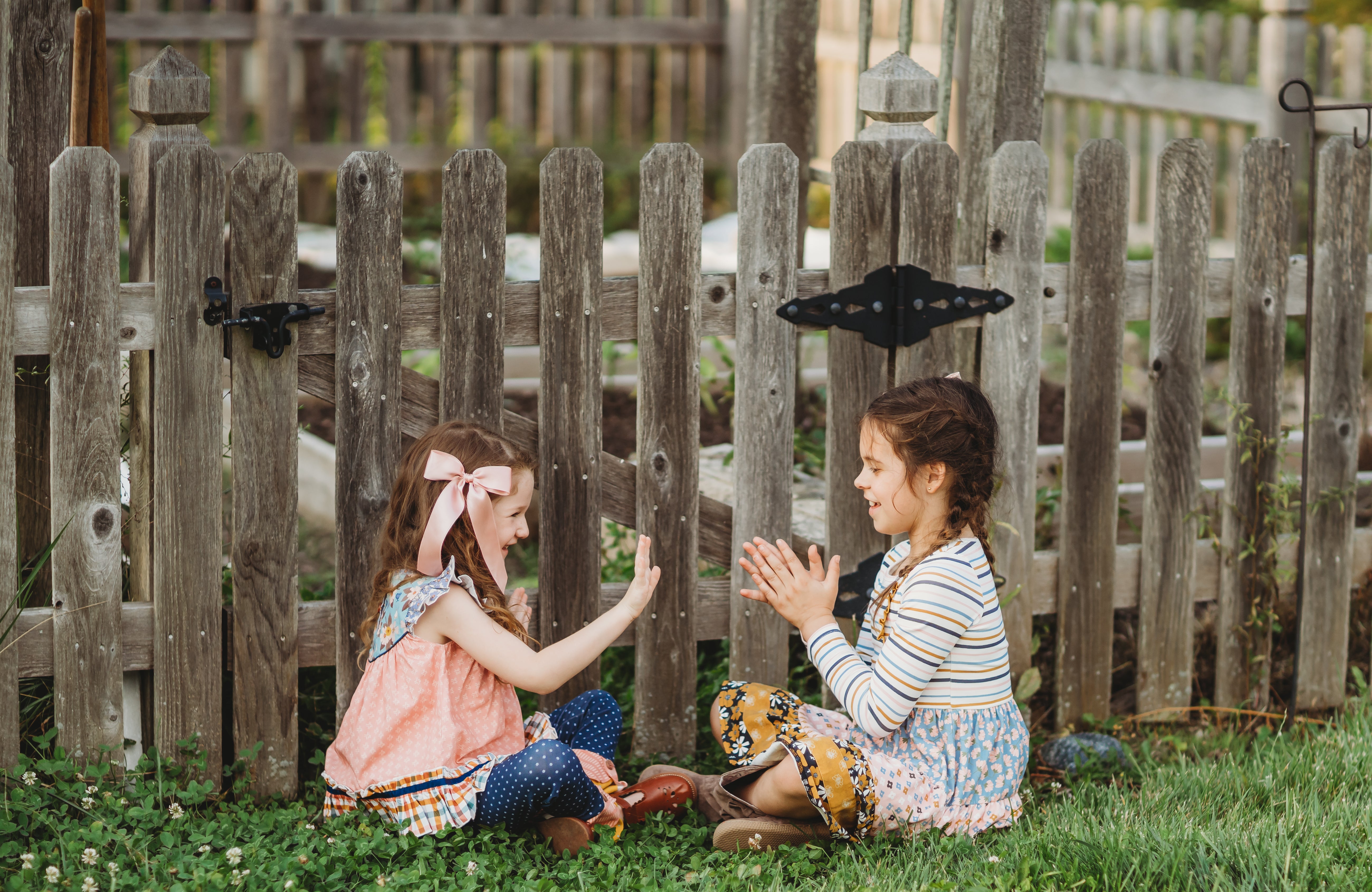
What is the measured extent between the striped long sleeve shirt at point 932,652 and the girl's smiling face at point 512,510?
688 mm

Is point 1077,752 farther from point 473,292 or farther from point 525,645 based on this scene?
point 473,292

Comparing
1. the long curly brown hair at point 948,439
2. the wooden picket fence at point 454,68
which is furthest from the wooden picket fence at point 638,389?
the wooden picket fence at point 454,68

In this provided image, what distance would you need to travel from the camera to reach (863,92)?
11.8 ft

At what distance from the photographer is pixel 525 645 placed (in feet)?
10.1

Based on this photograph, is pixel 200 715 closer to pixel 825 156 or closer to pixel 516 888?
pixel 516 888

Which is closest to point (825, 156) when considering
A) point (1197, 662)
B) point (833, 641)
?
point (1197, 662)

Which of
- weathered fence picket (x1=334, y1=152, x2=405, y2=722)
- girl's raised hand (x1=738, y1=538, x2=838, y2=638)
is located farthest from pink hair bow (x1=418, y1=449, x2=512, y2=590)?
girl's raised hand (x1=738, y1=538, x2=838, y2=638)

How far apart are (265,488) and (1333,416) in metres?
2.86

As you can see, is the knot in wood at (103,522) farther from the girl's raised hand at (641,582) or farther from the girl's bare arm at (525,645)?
the girl's raised hand at (641,582)

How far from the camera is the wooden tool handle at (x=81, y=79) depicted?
3.23 m

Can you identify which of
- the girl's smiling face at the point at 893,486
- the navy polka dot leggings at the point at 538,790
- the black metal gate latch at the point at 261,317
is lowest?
the navy polka dot leggings at the point at 538,790

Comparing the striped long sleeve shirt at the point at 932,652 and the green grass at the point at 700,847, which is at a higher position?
the striped long sleeve shirt at the point at 932,652

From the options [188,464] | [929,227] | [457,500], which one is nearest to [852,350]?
[929,227]

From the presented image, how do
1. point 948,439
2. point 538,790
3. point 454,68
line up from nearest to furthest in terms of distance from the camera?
1. point 538,790
2. point 948,439
3. point 454,68
